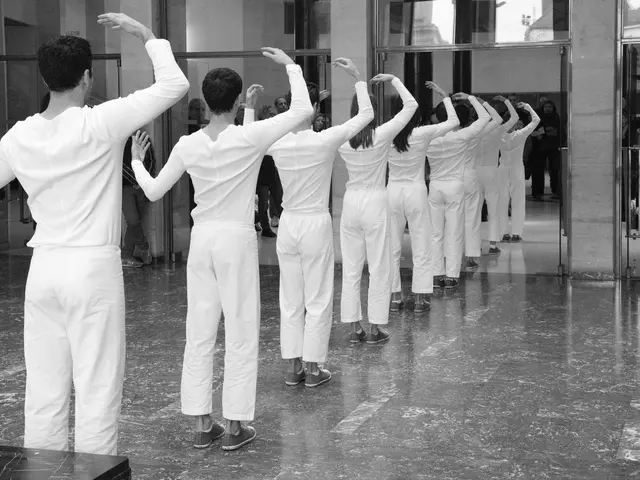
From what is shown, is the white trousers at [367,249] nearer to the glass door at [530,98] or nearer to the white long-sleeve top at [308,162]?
the white long-sleeve top at [308,162]

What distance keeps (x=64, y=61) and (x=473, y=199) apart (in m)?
8.27

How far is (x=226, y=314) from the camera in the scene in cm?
529

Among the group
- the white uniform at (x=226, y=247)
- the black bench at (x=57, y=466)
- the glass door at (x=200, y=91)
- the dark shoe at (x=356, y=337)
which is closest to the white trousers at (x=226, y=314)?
the white uniform at (x=226, y=247)

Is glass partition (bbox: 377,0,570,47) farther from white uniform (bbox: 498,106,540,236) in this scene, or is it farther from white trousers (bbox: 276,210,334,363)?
white trousers (bbox: 276,210,334,363)

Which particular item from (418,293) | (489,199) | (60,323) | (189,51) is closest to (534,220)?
(489,199)

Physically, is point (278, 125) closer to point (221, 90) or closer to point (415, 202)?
point (221, 90)

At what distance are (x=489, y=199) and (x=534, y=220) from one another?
0.57m

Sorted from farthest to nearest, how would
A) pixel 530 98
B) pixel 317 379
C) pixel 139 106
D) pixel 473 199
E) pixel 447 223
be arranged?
pixel 530 98, pixel 473 199, pixel 447 223, pixel 317 379, pixel 139 106

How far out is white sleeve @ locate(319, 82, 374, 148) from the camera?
6465 millimetres

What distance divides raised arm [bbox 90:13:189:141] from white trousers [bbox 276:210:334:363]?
2.85 metres

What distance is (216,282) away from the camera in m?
5.37

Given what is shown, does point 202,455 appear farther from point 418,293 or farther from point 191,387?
point 418,293

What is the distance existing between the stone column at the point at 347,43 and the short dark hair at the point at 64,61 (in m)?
8.45

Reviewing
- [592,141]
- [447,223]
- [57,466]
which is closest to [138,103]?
[57,466]
